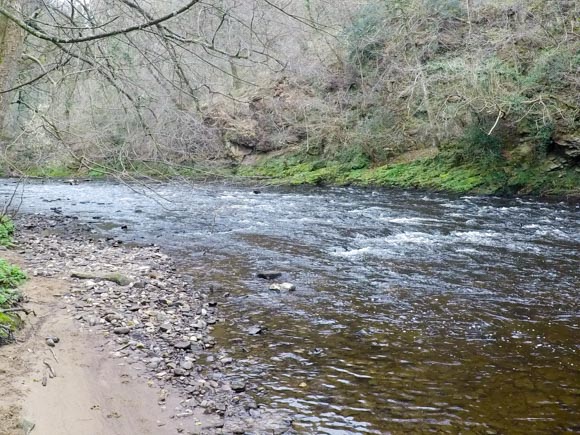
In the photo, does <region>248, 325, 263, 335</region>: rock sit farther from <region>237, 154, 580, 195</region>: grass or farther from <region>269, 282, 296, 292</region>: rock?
<region>237, 154, 580, 195</region>: grass

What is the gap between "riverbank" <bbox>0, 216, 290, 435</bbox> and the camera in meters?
4.18

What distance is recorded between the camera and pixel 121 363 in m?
5.21

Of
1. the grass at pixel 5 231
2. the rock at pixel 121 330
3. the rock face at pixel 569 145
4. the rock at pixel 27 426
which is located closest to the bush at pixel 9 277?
the rock at pixel 121 330

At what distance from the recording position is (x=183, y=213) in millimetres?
16375

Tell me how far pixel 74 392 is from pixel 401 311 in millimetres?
4175

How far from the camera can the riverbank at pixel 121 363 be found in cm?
418

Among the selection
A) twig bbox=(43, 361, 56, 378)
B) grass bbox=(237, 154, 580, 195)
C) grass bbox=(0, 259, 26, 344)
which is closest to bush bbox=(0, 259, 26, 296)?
grass bbox=(0, 259, 26, 344)

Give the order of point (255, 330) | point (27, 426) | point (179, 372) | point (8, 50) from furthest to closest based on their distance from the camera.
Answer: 1. point (255, 330)
2. point (179, 372)
3. point (8, 50)
4. point (27, 426)

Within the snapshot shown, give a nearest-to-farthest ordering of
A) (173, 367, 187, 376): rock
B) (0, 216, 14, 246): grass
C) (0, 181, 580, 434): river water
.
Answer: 1. (0, 181, 580, 434): river water
2. (173, 367, 187, 376): rock
3. (0, 216, 14, 246): grass

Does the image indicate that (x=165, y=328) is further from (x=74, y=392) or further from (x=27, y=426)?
(x=27, y=426)

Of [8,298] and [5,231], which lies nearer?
[8,298]

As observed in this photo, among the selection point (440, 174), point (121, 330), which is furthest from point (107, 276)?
point (440, 174)

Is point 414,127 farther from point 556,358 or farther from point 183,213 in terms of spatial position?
point 556,358

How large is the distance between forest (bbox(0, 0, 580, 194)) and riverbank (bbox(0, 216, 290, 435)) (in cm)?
177
